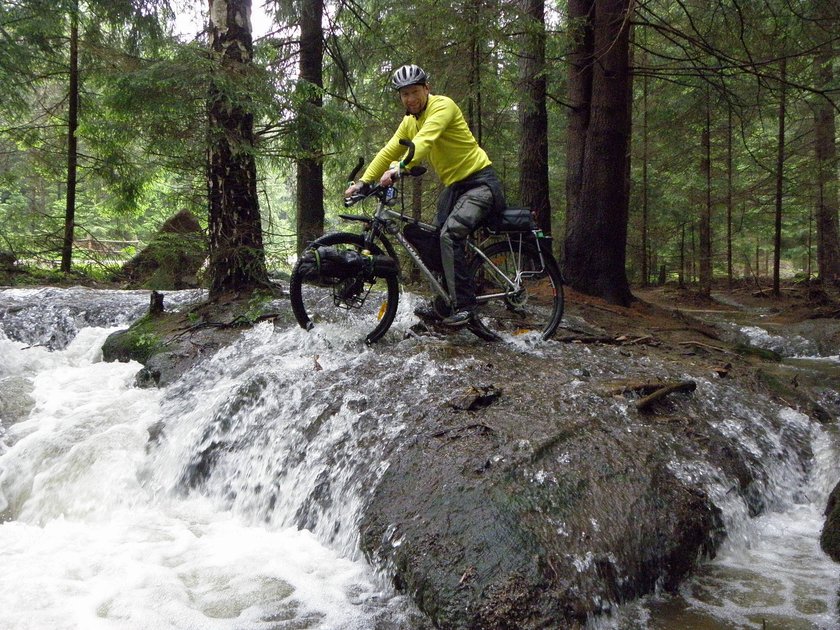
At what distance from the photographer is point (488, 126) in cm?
1231

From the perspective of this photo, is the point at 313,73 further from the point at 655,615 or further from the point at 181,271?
the point at 655,615

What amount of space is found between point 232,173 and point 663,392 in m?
5.40

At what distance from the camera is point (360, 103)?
39.7 ft

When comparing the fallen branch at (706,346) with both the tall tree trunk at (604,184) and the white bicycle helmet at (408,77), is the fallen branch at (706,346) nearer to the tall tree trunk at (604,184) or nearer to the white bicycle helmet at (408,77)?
the tall tree trunk at (604,184)

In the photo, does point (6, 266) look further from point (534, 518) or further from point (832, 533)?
point (832, 533)

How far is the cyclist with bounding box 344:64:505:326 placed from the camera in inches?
212

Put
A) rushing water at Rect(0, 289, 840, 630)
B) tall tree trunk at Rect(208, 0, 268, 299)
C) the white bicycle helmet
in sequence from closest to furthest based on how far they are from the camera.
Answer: rushing water at Rect(0, 289, 840, 630) < the white bicycle helmet < tall tree trunk at Rect(208, 0, 268, 299)

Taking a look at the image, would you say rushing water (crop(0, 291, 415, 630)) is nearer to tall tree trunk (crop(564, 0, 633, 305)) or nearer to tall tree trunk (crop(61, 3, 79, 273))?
tall tree trunk (crop(564, 0, 633, 305))

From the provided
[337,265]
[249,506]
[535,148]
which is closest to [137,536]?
[249,506]

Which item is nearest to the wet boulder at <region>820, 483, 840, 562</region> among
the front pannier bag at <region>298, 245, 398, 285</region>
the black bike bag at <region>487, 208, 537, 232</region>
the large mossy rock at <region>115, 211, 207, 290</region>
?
the black bike bag at <region>487, 208, 537, 232</region>

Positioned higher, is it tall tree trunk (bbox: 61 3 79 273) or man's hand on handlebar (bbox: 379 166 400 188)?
tall tree trunk (bbox: 61 3 79 273)

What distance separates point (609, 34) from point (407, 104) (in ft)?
16.8

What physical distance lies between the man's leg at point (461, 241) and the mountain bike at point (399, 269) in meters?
0.15

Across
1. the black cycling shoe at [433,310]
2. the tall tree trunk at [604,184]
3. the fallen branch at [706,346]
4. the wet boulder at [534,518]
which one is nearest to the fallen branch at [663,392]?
the wet boulder at [534,518]
